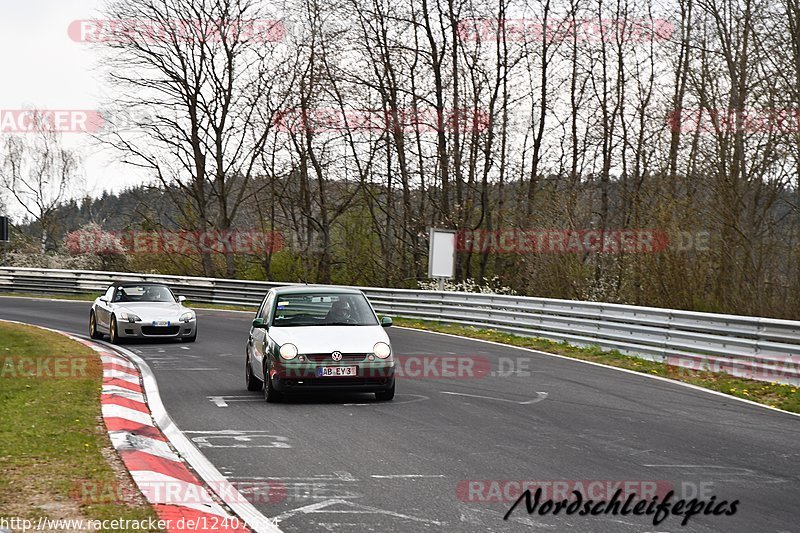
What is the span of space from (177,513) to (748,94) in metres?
22.2

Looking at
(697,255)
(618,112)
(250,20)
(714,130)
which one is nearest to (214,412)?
(697,255)

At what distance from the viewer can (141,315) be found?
63.8ft

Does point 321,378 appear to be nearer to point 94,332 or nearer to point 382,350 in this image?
point 382,350

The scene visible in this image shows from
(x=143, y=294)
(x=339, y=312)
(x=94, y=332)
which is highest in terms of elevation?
(x=339, y=312)

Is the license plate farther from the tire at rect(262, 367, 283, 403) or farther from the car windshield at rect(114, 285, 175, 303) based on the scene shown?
the car windshield at rect(114, 285, 175, 303)

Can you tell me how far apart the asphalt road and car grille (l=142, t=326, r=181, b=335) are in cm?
485

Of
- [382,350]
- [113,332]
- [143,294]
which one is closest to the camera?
[382,350]

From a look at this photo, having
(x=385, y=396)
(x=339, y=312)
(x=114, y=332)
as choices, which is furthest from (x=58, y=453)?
(x=114, y=332)

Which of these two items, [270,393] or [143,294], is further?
[143,294]

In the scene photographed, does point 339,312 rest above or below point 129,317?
above

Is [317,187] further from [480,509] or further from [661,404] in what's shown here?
[480,509]

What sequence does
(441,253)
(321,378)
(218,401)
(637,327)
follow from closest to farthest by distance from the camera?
(321,378) → (218,401) → (637,327) → (441,253)

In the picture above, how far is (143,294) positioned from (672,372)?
1160 cm

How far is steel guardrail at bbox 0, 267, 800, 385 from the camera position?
1373 centimetres
